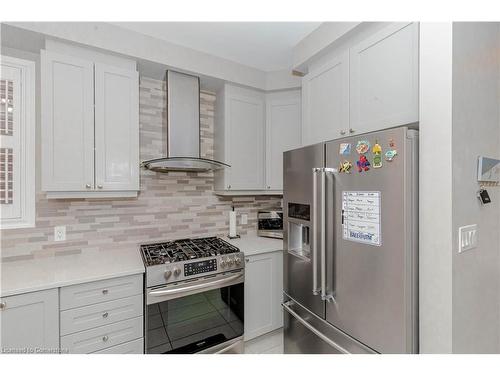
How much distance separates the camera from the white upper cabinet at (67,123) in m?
1.57

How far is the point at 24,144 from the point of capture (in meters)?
1.78

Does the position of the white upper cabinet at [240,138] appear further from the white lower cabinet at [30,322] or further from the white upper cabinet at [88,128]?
the white lower cabinet at [30,322]

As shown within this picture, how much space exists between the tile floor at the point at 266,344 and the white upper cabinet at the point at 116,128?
1.64 meters

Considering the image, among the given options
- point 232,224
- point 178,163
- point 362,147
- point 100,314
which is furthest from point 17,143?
point 362,147

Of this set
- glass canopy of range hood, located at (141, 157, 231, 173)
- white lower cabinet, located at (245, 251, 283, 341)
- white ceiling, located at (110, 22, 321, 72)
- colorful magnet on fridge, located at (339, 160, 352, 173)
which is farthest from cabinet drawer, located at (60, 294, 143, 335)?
white ceiling, located at (110, 22, 321, 72)

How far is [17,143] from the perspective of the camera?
177 cm

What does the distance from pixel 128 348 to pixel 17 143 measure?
1.66 metres

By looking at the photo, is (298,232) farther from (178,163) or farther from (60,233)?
(60,233)

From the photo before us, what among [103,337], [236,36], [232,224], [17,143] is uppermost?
[236,36]

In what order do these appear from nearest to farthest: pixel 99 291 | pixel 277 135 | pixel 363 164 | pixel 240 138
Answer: pixel 363 164, pixel 99 291, pixel 240 138, pixel 277 135

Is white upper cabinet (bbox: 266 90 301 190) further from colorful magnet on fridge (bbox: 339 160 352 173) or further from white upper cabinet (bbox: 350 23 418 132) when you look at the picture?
colorful magnet on fridge (bbox: 339 160 352 173)

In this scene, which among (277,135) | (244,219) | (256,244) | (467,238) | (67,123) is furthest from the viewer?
(244,219)

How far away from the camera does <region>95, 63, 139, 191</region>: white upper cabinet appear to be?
173 centimetres
